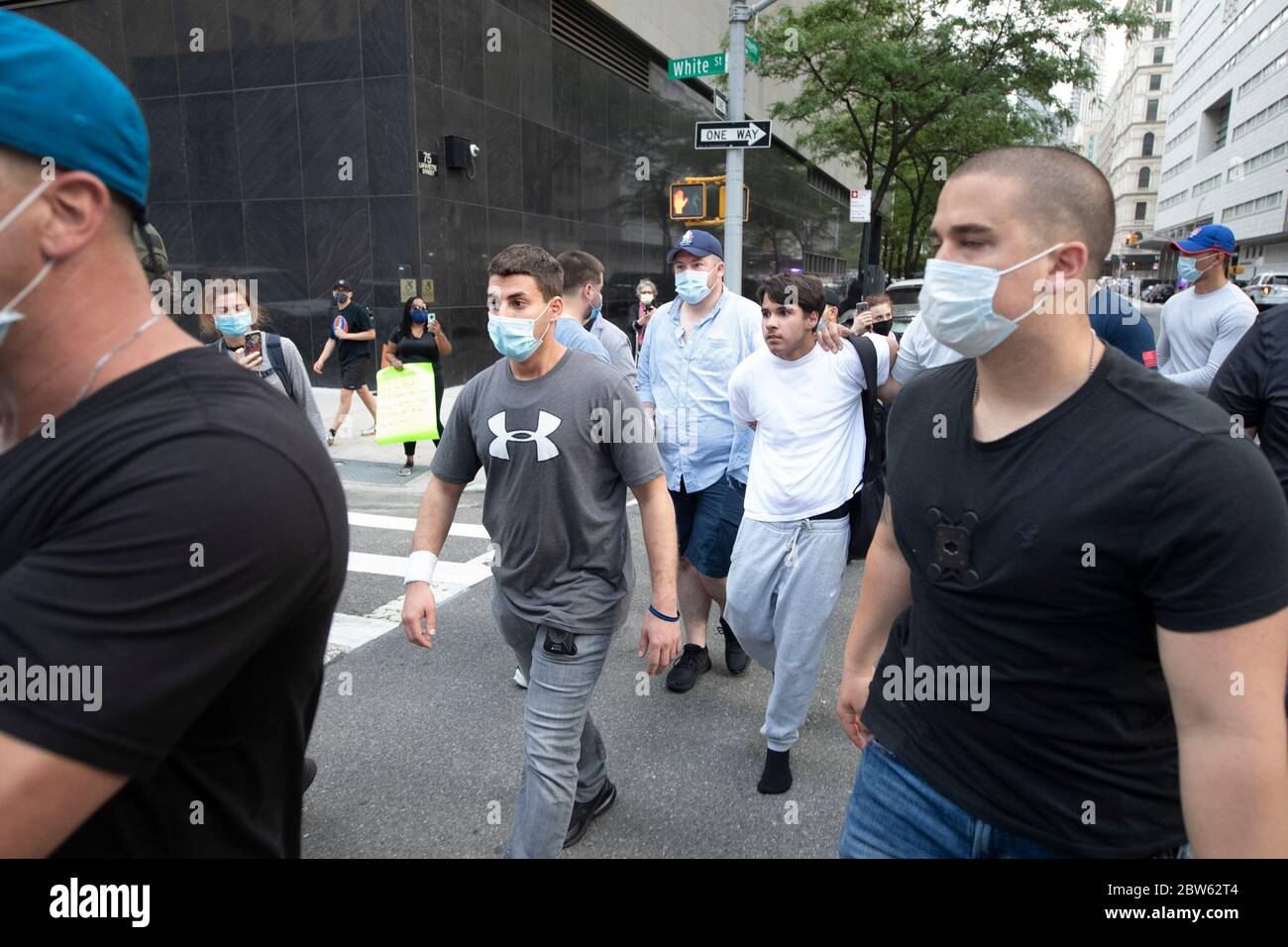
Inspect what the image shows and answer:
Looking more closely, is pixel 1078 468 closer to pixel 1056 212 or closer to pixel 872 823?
pixel 1056 212

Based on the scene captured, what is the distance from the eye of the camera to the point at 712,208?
11.4 m

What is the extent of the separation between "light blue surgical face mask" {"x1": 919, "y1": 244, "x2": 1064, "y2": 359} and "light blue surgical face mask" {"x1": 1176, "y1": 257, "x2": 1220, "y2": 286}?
5119 millimetres

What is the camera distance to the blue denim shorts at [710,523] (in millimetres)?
4586

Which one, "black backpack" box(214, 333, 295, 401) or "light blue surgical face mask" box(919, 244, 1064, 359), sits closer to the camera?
"light blue surgical face mask" box(919, 244, 1064, 359)

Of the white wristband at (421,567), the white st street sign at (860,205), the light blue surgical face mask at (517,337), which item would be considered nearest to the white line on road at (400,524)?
the white wristband at (421,567)

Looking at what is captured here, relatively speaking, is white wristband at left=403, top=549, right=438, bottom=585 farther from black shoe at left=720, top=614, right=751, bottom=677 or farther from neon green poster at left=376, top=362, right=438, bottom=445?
neon green poster at left=376, top=362, right=438, bottom=445

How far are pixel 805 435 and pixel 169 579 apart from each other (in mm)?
3061

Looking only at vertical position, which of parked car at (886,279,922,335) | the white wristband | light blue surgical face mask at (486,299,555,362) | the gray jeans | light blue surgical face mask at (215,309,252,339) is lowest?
the gray jeans

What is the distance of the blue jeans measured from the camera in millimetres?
1711

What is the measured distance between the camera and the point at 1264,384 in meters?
3.01

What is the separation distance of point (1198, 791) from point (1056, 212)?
41.9 inches

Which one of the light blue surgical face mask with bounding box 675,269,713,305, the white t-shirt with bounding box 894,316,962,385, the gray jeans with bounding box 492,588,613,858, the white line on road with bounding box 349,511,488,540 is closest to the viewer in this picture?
the gray jeans with bounding box 492,588,613,858

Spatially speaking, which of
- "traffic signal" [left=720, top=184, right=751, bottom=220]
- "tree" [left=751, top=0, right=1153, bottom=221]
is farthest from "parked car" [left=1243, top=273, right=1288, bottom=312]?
"traffic signal" [left=720, top=184, right=751, bottom=220]

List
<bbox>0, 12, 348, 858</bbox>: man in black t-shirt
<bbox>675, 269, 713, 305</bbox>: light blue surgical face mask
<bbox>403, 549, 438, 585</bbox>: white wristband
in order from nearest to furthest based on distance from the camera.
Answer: <bbox>0, 12, 348, 858</bbox>: man in black t-shirt
<bbox>403, 549, 438, 585</bbox>: white wristband
<bbox>675, 269, 713, 305</bbox>: light blue surgical face mask
